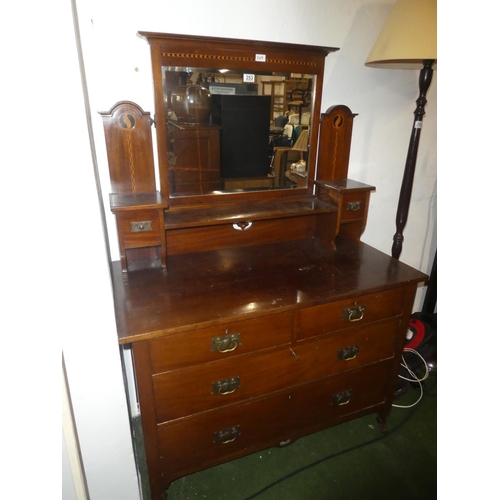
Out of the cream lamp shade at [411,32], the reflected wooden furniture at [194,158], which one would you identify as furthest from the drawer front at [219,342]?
the cream lamp shade at [411,32]

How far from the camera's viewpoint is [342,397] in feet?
4.58

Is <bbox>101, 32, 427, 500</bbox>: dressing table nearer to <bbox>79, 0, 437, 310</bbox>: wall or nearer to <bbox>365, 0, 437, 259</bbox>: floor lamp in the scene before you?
<bbox>79, 0, 437, 310</bbox>: wall

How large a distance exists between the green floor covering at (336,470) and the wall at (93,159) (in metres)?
0.37

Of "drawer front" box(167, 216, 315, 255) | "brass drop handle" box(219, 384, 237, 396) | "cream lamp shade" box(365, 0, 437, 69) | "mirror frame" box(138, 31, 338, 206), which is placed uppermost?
"cream lamp shade" box(365, 0, 437, 69)

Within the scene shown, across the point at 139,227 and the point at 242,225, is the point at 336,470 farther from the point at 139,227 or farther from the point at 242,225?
the point at 139,227

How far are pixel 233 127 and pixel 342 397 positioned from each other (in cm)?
118

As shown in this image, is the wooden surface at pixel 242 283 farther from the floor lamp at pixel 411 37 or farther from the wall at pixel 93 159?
the floor lamp at pixel 411 37

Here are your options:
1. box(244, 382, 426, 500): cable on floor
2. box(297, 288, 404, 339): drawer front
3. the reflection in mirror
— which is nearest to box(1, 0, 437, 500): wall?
the reflection in mirror

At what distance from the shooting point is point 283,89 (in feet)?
4.40

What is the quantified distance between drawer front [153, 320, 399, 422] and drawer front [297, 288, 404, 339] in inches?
1.7

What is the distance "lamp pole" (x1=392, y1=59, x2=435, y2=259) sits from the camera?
4.36ft

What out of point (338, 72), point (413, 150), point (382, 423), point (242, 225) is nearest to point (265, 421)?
point (382, 423)

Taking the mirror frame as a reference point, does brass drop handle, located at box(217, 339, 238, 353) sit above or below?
below

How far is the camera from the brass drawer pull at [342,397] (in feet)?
4.54
